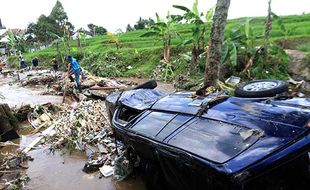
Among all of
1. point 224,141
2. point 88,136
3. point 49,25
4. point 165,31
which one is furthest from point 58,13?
point 224,141

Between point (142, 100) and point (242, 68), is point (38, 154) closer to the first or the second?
point (142, 100)

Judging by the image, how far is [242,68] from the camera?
1448cm

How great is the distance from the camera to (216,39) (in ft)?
27.0

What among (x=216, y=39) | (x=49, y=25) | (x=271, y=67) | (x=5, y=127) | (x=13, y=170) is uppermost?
(x=49, y=25)

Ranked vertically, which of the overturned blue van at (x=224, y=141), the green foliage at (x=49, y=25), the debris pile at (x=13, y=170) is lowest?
the debris pile at (x=13, y=170)

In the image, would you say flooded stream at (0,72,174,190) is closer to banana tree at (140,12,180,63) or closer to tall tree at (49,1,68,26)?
banana tree at (140,12,180,63)

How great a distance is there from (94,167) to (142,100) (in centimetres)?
184

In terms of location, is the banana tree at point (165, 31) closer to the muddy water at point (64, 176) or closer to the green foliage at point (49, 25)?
the muddy water at point (64, 176)

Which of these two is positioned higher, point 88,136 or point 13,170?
point 88,136

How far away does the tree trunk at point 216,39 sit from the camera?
26.1 ft

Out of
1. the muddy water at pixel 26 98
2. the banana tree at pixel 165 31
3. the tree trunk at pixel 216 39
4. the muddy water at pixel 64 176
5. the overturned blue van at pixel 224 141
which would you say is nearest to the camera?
the overturned blue van at pixel 224 141

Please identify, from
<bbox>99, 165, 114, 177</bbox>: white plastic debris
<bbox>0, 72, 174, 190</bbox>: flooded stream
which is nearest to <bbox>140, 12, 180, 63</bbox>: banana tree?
<bbox>0, 72, 174, 190</bbox>: flooded stream

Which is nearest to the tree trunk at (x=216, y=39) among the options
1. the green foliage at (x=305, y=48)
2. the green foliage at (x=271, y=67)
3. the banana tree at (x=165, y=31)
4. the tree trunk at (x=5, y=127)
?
the green foliage at (x=271, y=67)

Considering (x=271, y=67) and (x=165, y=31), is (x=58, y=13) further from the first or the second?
(x=271, y=67)
